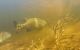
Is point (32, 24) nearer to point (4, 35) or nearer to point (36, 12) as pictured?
point (36, 12)

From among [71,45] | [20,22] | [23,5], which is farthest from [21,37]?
[71,45]

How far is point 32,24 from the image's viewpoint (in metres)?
2.25

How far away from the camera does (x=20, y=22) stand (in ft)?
7.26

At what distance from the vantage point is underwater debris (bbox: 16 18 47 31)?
2.22 m

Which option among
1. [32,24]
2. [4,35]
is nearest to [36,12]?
[32,24]

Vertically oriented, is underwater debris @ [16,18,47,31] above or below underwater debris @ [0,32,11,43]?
above

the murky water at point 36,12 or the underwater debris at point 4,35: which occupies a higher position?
the murky water at point 36,12

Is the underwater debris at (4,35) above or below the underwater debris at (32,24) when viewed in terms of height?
below

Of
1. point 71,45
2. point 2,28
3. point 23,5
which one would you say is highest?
point 23,5

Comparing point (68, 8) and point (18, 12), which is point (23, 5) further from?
point (68, 8)

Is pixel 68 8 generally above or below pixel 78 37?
above

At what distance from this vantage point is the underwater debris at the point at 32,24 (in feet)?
7.27

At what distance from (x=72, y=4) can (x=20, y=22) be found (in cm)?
44

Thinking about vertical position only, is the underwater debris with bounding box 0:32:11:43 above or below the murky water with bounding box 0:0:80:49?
below
